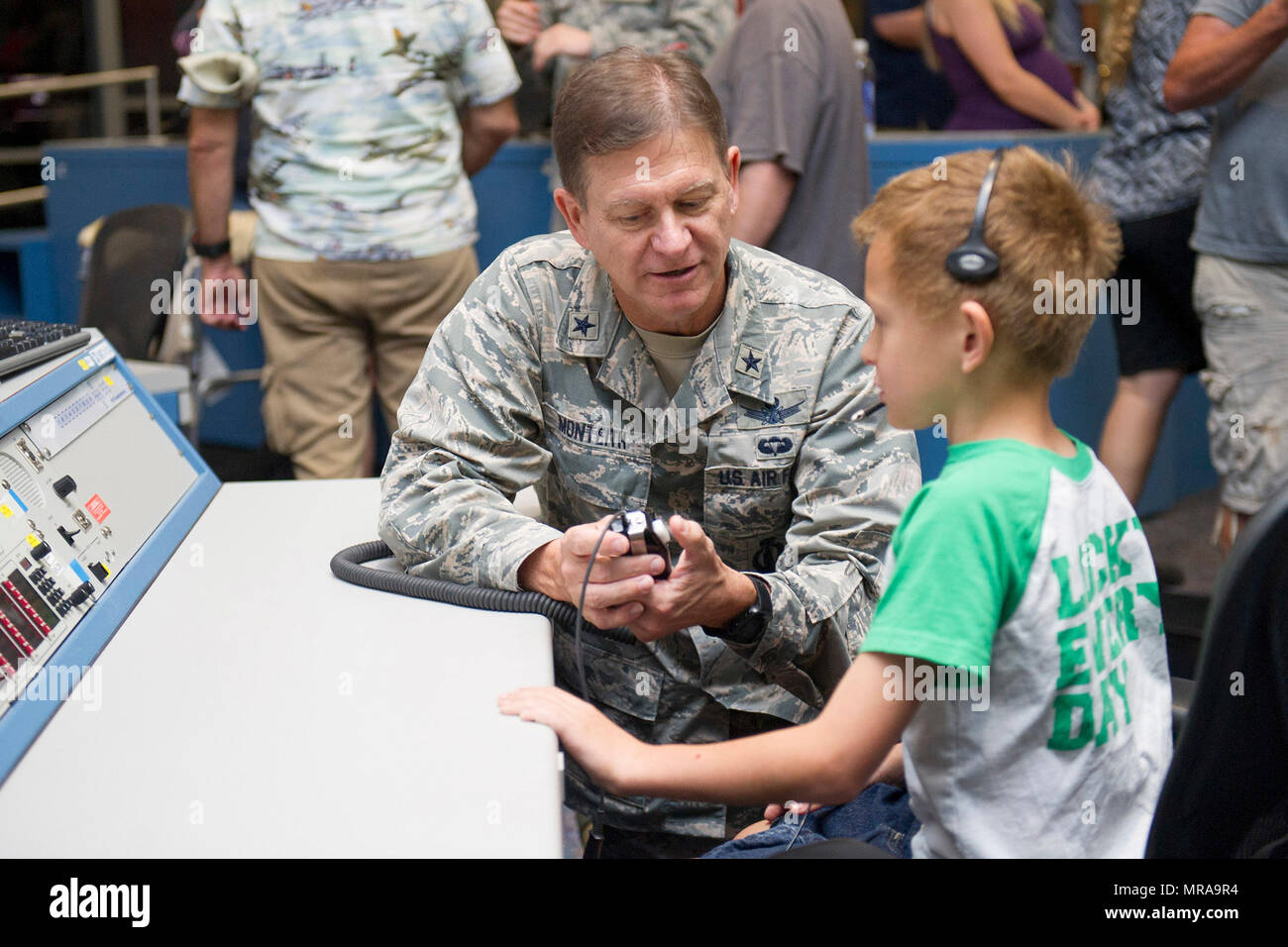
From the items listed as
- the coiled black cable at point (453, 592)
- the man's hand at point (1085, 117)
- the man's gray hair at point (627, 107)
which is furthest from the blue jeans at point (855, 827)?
the man's hand at point (1085, 117)

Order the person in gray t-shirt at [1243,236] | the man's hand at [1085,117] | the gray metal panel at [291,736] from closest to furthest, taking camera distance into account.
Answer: the gray metal panel at [291,736], the person in gray t-shirt at [1243,236], the man's hand at [1085,117]

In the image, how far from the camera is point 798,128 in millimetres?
2480

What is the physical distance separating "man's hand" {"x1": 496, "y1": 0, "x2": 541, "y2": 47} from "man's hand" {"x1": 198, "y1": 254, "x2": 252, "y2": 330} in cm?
89

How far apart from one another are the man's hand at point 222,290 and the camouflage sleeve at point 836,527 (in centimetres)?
188

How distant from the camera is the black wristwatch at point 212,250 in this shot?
2.86 metres

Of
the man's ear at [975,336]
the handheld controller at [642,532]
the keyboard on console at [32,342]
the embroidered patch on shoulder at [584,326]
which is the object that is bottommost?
the handheld controller at [642,532]

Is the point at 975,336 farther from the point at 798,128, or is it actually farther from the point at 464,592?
the point at 798,128

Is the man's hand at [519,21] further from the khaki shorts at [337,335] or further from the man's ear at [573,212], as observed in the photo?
the man's ear at [573,212]

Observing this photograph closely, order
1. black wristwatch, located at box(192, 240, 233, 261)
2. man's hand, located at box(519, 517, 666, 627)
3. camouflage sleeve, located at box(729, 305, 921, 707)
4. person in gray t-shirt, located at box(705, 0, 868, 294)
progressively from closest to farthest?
man's hand, located at box(519, 517, 666, 627)
camouflage sleeve, located at box(729, 305, 921, 707)
person in gray t-shirt, located at box(705, 0, 868, 294)
black wristwatch, located at box(192, 240, 233, 261)

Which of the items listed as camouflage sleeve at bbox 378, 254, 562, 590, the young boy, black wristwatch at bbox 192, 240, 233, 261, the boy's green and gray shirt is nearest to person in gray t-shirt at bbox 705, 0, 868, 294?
camouflage sleeve at bbox 378, 254, 562, 590

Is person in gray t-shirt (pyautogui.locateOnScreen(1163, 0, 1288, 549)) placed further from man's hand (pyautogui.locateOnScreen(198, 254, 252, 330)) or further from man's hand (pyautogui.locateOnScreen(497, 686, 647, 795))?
man's hand (pyautogui.locateOnScreen(198, 254, 252, 330))

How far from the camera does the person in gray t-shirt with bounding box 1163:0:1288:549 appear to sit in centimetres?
213

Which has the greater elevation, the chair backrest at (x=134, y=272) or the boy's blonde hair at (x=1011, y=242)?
the boy's blonde hair at (x=1011, y=242)
